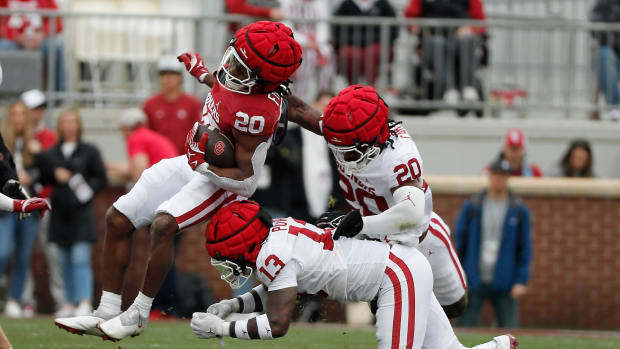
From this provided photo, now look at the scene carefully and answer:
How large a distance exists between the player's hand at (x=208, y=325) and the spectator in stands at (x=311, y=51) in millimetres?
6391

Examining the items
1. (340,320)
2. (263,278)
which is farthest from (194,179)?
(340,320)

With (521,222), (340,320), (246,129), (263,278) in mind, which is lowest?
(340,320)

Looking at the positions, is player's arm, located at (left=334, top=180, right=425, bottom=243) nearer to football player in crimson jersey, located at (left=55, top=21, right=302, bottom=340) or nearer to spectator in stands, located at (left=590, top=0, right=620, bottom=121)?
football player in crimson jersey, located at (left=55, top=21, right=302, bottom=340)

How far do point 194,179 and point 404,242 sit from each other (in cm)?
137

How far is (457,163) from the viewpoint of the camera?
→ 12.9m

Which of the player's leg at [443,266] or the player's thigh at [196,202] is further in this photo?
the player's leg at [443,266]

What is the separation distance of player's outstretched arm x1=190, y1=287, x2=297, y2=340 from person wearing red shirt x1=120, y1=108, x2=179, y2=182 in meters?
4.73

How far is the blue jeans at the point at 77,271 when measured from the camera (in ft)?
34.9

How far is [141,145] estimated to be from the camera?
1083cm

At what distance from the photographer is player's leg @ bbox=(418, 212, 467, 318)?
291 inches

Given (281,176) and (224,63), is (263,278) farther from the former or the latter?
(281,176)

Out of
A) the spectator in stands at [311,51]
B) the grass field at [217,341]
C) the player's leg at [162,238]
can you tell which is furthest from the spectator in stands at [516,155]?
the player's leg at [162,238]

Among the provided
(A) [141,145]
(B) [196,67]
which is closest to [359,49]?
(A) [141,145]

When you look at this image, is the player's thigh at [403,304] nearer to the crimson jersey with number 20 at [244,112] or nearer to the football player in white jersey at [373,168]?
the football player in white jersey at [373,168]
